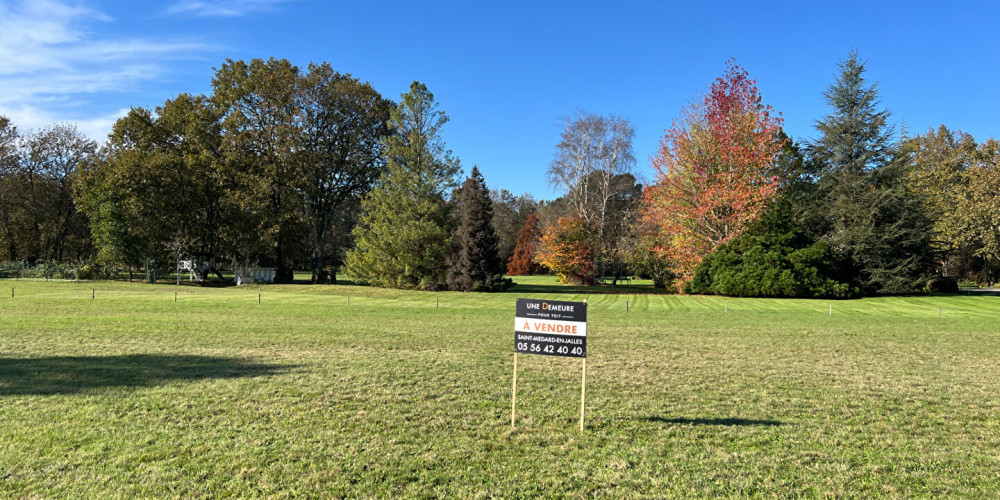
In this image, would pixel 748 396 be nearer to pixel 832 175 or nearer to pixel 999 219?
pixel 832 175

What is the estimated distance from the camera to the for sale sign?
6445mm

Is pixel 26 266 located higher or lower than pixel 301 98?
lower

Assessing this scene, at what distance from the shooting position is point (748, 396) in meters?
8.12

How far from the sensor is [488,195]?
1549 inches

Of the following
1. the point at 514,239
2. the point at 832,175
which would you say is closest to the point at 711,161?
the point at 832,175

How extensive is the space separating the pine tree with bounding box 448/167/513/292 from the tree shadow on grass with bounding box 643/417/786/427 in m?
30.2

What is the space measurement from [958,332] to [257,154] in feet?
144

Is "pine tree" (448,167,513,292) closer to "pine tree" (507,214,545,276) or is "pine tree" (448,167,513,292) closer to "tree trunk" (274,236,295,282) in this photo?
"tree trunk" (274,236,295,282)

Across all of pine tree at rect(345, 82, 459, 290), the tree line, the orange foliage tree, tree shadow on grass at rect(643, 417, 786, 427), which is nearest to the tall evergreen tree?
the tree line

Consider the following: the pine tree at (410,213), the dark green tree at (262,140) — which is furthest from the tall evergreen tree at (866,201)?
the dark green tree at (262,140)

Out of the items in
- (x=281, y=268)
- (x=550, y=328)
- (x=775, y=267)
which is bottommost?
(x=281, y=268)

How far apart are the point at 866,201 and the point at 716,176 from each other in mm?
8902

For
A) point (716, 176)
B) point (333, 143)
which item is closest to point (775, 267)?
point (716, 176)

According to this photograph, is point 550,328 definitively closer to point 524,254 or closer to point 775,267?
point 775,267
